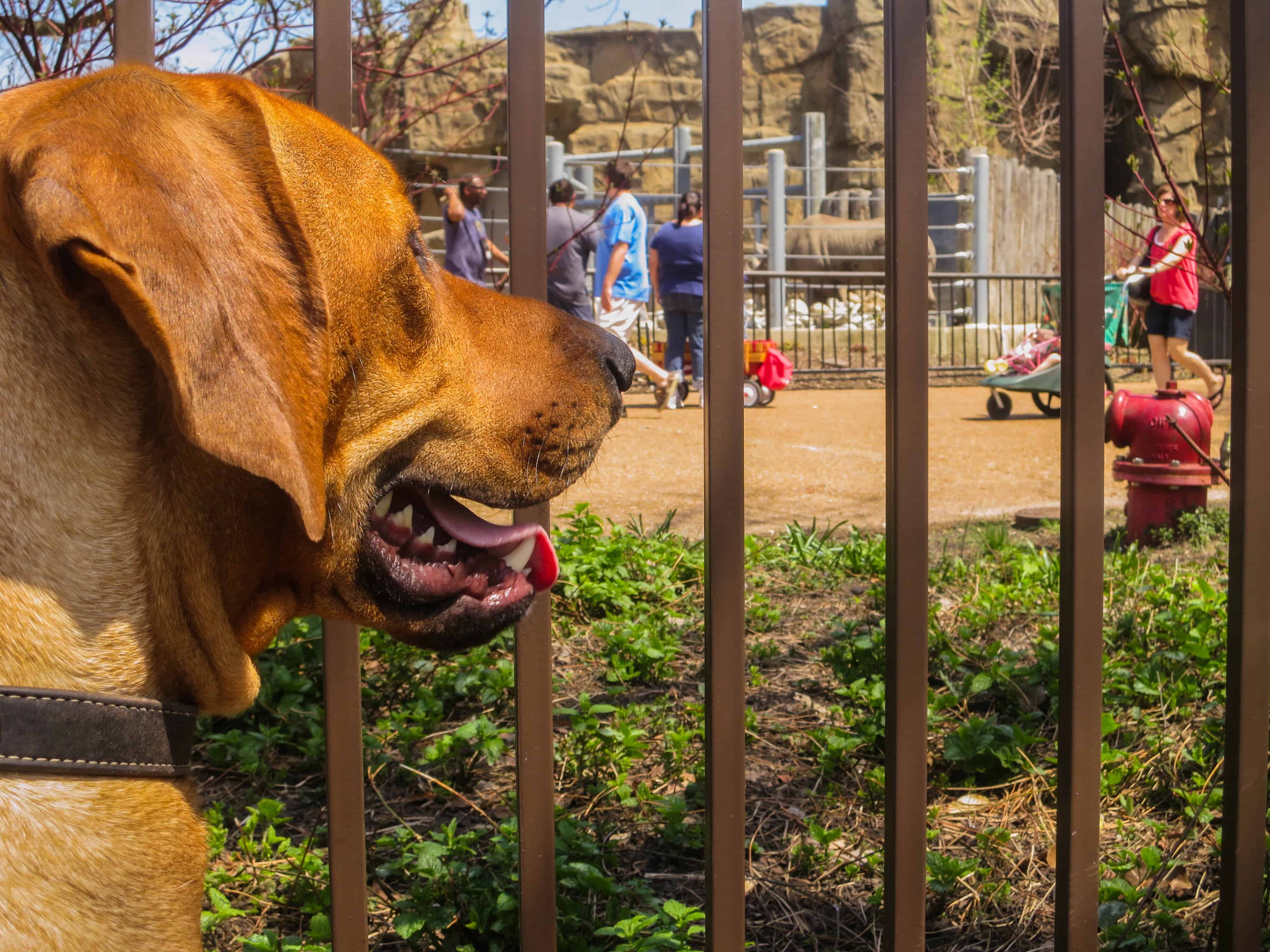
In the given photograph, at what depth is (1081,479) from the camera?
2.01 m

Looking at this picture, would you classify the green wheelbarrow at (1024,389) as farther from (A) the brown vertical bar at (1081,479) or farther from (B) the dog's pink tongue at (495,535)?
(B) the dog's pink tongue at (495,535)

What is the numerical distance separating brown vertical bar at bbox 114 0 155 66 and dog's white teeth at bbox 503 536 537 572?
36.1 inches

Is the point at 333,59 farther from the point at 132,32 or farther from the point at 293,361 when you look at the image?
the point at 293,361

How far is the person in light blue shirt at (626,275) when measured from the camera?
11672 mm

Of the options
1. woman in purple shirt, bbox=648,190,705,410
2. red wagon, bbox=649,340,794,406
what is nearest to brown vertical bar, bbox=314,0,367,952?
woman in purple shirt, bbox=648,190,705,410

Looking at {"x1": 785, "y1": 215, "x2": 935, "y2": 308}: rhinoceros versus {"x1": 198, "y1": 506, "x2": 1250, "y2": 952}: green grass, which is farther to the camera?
{"x1": 785, "y1": 215, "x2": 935, "y2": 308}: rhinoceros

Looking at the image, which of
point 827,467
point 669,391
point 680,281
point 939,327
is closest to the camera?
point 827,467

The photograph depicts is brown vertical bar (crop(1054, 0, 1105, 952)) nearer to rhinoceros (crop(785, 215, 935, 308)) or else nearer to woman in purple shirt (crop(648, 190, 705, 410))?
woman in purple shirt (crop(648, 190, 705, 410))

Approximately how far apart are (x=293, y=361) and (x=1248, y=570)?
1.78 meters

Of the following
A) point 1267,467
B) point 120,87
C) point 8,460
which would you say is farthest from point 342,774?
point 1267,467

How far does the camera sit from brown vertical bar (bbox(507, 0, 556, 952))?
1759mm

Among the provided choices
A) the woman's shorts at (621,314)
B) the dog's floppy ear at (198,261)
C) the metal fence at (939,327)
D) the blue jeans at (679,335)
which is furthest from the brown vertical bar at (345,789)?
the metal fence at (939,327)

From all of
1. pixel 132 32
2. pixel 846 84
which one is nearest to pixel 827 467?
pixel 132 32

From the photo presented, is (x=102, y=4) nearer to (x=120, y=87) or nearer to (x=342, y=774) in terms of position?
(x=120, y=87)
